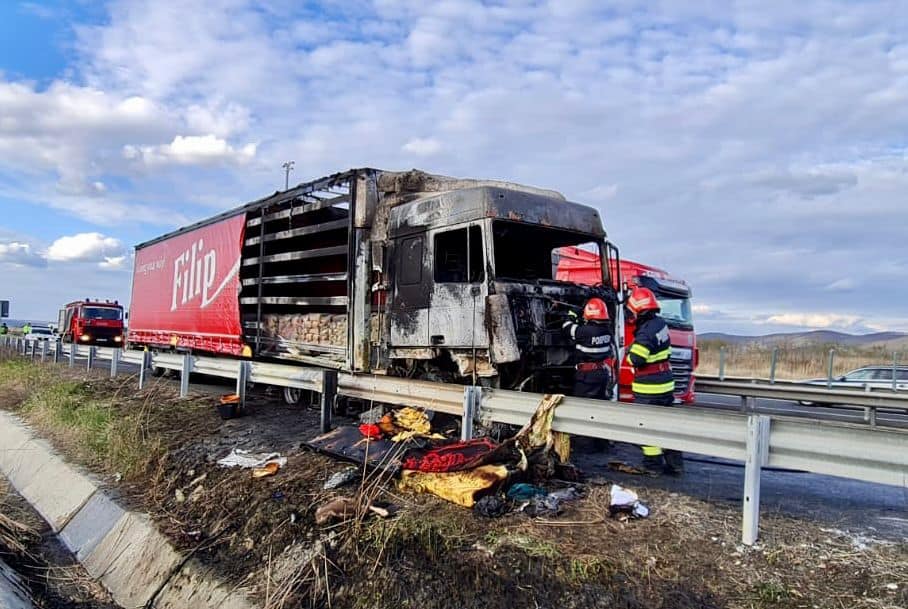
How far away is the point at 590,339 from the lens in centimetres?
641

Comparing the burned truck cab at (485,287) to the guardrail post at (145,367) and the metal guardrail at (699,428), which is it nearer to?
the metal guardrail at (699,428)

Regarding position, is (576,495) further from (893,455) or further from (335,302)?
(335,302)

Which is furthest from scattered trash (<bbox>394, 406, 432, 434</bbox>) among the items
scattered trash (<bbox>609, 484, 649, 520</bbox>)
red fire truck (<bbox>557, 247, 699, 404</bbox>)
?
red fire truck (<bbox>557, 247, 699, 404</bbox>)

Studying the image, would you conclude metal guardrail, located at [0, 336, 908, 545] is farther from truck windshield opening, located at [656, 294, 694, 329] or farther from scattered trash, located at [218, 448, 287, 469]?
truck windshield opening, located at [656, 294, 694, 329]

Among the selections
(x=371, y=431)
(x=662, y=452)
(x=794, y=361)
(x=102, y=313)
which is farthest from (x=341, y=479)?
(x=102, y=313)

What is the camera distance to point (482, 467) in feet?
15.0

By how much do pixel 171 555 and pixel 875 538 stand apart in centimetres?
459

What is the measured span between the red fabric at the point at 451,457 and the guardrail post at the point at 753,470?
1.68 meters

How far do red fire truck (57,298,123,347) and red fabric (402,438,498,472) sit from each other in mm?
26117

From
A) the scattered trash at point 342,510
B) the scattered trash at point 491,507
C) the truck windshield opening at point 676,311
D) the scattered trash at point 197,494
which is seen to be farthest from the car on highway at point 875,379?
the scattered trash at point 197,494

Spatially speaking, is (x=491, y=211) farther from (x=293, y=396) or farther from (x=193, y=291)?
(x=193, y=291)

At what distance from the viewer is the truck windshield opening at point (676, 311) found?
457 inches

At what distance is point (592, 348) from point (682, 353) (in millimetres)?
5604

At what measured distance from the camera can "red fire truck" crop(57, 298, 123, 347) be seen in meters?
27.0
